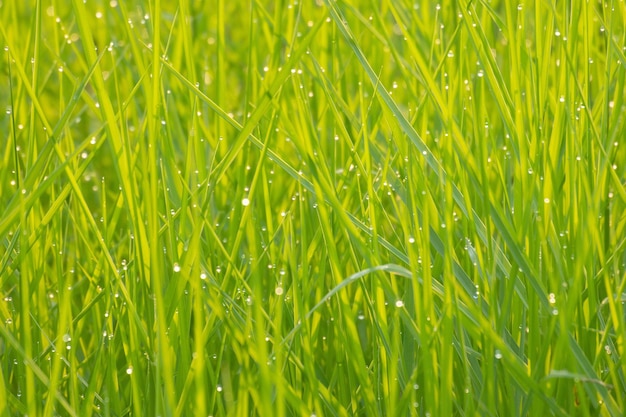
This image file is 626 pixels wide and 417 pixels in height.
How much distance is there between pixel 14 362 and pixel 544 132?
2.54ft

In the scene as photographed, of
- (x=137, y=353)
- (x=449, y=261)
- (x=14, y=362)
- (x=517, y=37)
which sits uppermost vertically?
(x=517, y=37)

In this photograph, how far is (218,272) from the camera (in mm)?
1115

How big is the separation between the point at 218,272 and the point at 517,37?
51 centimetres

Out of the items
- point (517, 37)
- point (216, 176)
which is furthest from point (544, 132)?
point (216, 176)

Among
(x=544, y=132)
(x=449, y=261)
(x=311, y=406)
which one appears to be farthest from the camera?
(x=544, y=132)

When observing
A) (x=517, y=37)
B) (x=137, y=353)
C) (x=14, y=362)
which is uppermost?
(x=517, y=37)

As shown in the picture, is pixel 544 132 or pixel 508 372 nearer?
pixel 508 372

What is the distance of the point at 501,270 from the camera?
3.39 feet

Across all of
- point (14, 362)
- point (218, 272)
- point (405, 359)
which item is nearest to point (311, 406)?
point (405, 359)

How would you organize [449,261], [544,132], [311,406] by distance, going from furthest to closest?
[544,132] < [311,406] < [449,261]

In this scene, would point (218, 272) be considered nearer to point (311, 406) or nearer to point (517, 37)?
point (311, 406)

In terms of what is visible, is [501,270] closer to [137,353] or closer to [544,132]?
[544,132]

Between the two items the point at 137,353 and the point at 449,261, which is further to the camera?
the point at 137,353

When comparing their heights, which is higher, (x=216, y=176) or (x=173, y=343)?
(x=216, y=176)
